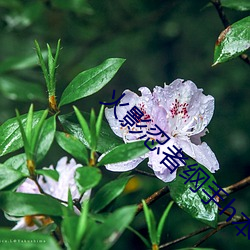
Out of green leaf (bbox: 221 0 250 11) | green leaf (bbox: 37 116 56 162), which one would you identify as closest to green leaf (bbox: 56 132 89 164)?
green leaf (bbox: 37 116 56 162)

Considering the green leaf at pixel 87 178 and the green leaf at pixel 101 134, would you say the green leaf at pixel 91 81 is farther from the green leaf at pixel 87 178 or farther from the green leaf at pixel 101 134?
the green leaf at pixel 87 178

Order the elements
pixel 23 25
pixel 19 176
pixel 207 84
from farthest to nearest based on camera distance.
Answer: pixel 207 84 → pixel 23 25 → pixel 19 176

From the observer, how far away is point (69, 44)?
283 cm

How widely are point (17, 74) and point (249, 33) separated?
159 cm

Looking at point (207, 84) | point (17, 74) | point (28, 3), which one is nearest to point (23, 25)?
point (28, 3)

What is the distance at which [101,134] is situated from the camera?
1097 millimetres

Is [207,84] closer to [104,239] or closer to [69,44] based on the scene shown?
[69,44]

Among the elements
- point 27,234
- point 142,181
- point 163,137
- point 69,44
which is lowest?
point 142,181

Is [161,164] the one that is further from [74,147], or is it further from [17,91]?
[17,91]

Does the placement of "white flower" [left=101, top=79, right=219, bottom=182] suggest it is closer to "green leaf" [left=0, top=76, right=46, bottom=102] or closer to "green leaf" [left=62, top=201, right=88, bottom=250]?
"green leaf" [left=62, top=201, right=88, bottom=250]

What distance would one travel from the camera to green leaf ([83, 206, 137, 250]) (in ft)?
2.42

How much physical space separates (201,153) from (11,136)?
31 cm

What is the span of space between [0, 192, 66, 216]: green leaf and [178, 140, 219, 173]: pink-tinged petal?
0.27 m

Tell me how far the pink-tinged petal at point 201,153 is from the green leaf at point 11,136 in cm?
24
